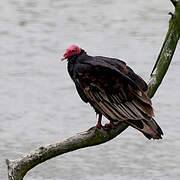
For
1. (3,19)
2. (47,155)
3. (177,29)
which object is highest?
(177,29)

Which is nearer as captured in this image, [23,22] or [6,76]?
[6,76]

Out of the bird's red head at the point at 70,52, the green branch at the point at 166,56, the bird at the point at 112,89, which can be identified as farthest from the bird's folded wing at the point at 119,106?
the bird's red head at the point at 70,52

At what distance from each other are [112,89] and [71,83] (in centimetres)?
548

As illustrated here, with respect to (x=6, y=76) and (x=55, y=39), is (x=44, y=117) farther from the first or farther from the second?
(x=55, y=39)

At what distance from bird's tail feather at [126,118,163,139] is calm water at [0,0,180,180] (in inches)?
115

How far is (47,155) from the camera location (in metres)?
4.63

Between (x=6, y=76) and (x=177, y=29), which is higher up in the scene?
(x=177, y=29)

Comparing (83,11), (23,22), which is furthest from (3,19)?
(83,11)

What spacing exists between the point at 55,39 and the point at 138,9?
2.70 m

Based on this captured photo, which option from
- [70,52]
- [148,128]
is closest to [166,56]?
[148,128]

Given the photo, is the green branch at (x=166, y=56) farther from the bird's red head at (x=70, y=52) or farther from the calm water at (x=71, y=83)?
the calm water at (x=71, y=83)

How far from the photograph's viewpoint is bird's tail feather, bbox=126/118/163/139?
185 inches

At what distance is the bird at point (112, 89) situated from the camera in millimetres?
4898

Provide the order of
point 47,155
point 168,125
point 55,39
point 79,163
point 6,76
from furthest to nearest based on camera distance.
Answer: point 55,39 < point 6,76 < point 168,125 < point 79,163 < point 47,155
